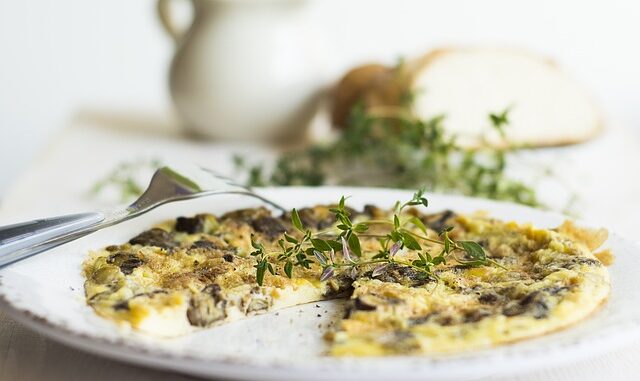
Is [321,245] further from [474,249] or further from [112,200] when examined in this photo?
[112,200]

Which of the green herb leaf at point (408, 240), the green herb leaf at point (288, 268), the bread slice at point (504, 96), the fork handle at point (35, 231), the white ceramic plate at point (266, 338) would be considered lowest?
the white ceramic plate at point (266, 338)

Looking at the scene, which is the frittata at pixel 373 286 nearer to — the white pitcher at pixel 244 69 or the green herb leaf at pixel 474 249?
the green herb leaf at pixel 474 249

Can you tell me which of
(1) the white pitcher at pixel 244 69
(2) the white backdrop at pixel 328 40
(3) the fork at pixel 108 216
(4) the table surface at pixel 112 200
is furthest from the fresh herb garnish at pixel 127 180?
(2) the white backdrop at pixel 328 40

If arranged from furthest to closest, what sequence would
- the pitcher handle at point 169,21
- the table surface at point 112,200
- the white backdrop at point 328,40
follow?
1. the white backdrop at point 328,40
2. the pitcher handle at point 169,21
3. the table surface at point 112,200

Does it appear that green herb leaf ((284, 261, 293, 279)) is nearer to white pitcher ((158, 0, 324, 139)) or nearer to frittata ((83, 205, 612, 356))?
frittata ((83, 205, 612, 356))

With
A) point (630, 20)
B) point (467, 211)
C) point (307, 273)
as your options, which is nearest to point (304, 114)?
point (467, 211)

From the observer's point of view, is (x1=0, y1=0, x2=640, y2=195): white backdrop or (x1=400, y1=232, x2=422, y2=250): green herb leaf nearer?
(x1=400, y1=232, x2=422, y2=250): green herb leaf

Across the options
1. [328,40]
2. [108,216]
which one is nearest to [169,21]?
[108,216]

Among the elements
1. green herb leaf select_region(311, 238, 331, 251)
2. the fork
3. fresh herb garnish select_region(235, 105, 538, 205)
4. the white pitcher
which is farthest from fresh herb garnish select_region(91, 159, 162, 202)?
green herb leaf select_region(311, 238, 331, 251)
